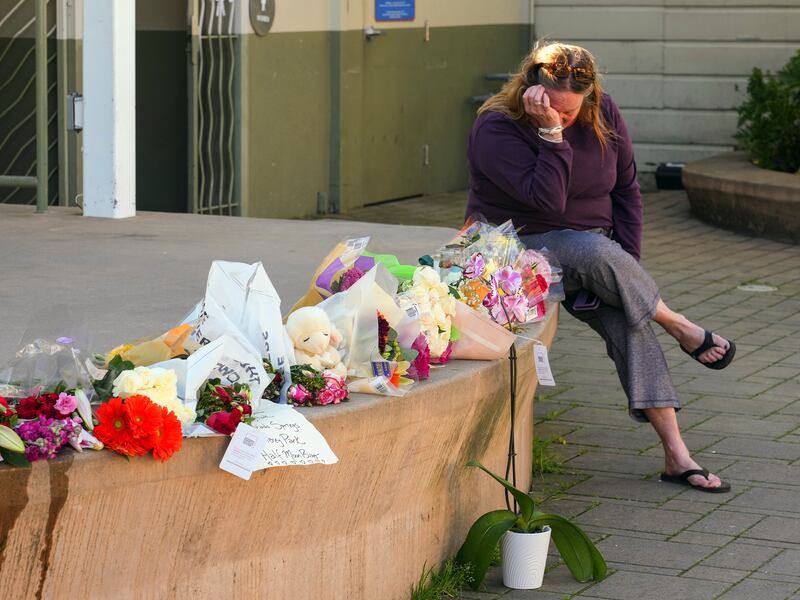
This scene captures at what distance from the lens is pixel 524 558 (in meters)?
4.10

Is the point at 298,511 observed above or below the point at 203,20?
below

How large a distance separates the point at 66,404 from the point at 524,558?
155 cm

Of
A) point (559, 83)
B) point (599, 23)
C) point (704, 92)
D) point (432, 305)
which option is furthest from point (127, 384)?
point (599, 23)

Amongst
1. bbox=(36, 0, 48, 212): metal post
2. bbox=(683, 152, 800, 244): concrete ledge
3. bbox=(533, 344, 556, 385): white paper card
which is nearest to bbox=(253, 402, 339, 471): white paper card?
bbox=(533, 344, 556, 385): white paper card

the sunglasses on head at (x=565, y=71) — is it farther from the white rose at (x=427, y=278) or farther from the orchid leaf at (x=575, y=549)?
the orchid leaf at (x=575, y=549)

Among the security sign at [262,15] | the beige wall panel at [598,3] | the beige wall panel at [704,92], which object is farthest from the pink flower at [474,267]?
the beige wall panel at [598,3]

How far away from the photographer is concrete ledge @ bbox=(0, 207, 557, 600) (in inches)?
119

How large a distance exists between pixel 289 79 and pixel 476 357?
6984 millimetres

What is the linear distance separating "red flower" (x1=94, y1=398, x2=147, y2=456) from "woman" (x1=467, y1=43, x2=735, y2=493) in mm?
2090

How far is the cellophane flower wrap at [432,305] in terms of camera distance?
3906 mm

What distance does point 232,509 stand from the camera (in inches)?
130

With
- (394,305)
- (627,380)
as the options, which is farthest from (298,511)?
(627,380)

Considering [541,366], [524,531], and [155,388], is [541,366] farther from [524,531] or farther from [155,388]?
[155,388]

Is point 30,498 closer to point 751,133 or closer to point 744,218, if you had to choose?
point 744,218
